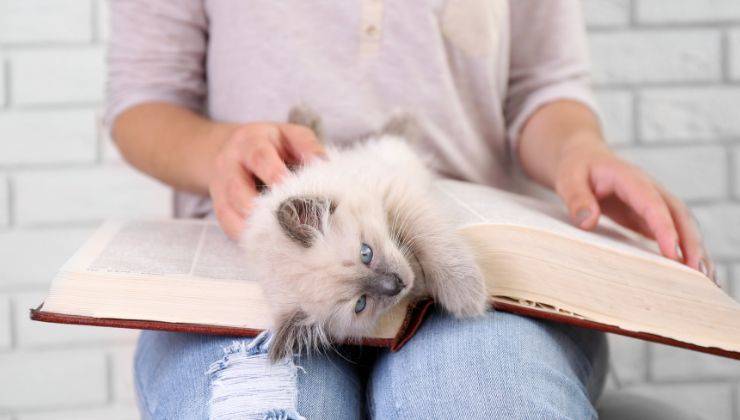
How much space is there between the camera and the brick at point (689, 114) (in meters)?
1.58

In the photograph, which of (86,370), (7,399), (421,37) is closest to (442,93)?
(421,37)

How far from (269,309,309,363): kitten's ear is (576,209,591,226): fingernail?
1.25 feet

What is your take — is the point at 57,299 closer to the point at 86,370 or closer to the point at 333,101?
the point at 333,101

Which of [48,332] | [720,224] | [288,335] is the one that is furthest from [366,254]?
[720,224]

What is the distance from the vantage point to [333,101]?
1164 mm

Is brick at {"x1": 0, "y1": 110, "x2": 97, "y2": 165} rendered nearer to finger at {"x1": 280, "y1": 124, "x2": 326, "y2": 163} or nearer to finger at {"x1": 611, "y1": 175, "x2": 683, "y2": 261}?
finger at {"x1": 280, "y1": 124, "x2": 326, "y2": 163}

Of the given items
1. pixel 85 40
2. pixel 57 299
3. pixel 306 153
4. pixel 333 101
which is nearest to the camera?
pixel 57 299

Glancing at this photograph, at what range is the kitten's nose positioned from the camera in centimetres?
79

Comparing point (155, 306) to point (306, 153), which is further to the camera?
point (306, 153)

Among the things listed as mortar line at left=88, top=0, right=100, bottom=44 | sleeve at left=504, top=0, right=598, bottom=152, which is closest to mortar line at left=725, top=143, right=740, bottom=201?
sleeve at left=504, top=0, right=598, bottom=152

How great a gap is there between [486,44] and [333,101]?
270 mm

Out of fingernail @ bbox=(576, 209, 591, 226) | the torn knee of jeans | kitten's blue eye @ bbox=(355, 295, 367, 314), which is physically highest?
fingernail @ bbox=(576, 209, 591, 226)

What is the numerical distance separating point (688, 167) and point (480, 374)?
1.07 meters

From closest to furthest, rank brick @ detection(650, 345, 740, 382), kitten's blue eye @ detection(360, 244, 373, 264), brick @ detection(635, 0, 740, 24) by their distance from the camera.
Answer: kitten's blue eye @ detection(360, 244, 373, 264) → brick @ detection(635, 0, 740, 24) → brick @ detection(650, 345, 740, 382)
